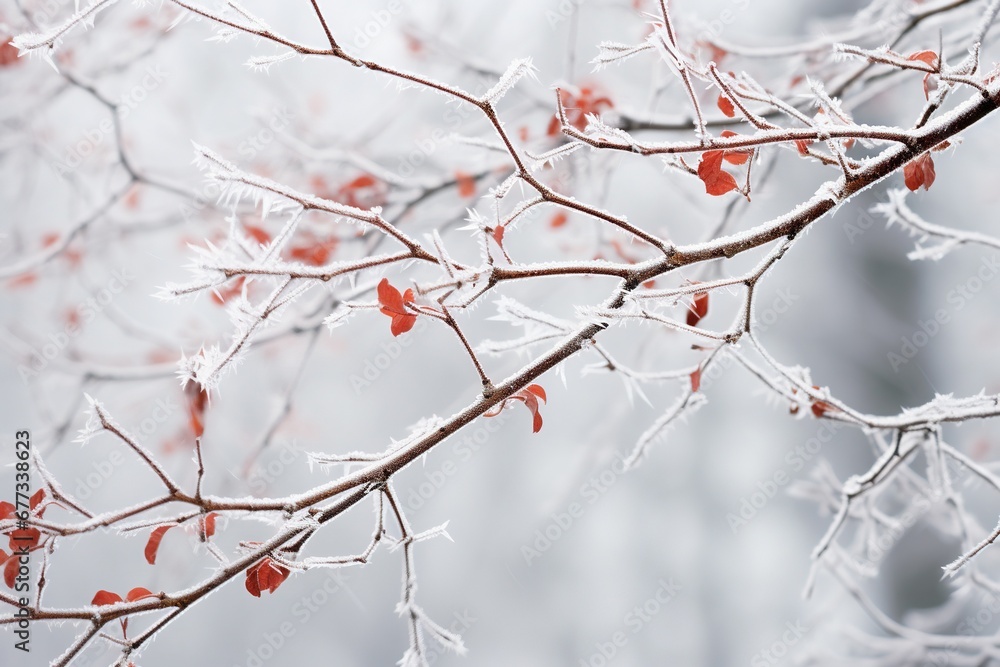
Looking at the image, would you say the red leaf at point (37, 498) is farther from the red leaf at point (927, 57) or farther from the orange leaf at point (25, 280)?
the orange leaf at point (25, 280)

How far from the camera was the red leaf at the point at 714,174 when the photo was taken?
56 cm

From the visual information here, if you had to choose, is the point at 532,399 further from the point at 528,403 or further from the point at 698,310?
the point at 698,310

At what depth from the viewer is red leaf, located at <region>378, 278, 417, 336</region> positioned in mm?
538

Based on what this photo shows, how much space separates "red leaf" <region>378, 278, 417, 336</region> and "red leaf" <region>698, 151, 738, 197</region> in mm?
275

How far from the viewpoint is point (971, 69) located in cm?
56

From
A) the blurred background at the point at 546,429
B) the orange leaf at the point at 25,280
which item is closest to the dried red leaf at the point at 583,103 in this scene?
the blurred background at the point at 546,429

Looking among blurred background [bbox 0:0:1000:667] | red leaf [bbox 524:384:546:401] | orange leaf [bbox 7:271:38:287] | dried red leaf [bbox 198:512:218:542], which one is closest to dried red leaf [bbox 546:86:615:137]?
red leaf [bbox 524:384:546:401]

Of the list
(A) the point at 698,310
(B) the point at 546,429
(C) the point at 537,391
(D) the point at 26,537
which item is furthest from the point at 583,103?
(B) the point at 546,429

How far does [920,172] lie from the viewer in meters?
0.59

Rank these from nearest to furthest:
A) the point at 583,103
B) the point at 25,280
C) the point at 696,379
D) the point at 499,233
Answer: the point at 499,233 → the point at 696,379 → the point at 583,103 → the point at 25,280

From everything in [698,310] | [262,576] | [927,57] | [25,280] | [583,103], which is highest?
[25,280]

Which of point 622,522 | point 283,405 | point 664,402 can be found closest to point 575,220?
point 283,405

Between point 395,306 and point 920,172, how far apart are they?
1.60 feet

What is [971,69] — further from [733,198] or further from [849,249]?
[849,249]
